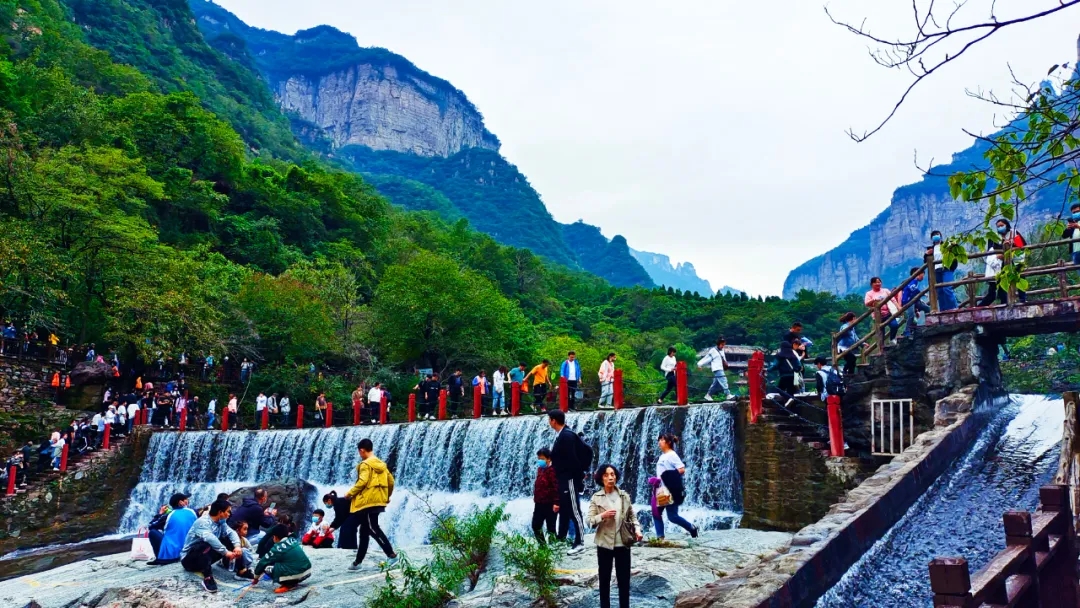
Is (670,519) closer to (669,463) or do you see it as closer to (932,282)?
(669,463)

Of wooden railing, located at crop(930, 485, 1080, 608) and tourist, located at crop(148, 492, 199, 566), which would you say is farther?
tourist, located at crop(148, 492, 199, 566)

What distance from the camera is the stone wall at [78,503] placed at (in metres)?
20.7

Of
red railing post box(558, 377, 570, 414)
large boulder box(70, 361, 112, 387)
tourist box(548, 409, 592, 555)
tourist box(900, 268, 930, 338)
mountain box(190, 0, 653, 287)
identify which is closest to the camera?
tourist box(548, 409, 592, 555)

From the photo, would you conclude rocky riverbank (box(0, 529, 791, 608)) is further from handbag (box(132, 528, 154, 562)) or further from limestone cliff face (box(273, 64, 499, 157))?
limestone cliff face (box(273, 64, 499, 157))

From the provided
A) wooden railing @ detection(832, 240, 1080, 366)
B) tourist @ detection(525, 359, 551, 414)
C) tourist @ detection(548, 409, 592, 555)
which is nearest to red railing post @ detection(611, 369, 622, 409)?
tourist @ detection(525, 359, 551, 414)

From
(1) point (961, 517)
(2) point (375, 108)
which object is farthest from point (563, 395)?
(2) point (375, 108)

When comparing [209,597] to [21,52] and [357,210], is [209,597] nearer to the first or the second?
[357,210]

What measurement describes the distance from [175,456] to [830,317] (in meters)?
45.5

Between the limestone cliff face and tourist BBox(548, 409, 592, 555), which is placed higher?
the limestone cliff face

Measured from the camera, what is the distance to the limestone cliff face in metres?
152

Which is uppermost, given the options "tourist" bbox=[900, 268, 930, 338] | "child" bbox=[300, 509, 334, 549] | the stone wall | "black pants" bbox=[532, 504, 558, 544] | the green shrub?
"tourist" bbox=[900, 268, 930, 338]

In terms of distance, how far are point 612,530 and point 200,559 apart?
588cm

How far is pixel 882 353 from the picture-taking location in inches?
495

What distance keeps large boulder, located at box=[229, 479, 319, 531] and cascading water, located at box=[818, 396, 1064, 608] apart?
15.3 m
